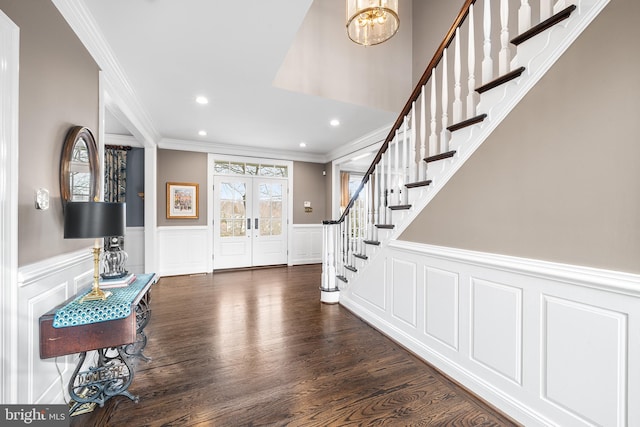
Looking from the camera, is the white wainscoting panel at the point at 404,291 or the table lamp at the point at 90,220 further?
the white wainscoting panel at the point at 404,291

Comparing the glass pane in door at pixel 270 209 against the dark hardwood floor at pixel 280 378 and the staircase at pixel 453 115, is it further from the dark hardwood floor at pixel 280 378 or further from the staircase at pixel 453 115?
the dark hardwood floor at pixel 280 378

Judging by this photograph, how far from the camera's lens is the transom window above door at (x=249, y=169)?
5.57 m

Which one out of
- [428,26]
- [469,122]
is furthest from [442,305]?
[428,26]

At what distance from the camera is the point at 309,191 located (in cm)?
637

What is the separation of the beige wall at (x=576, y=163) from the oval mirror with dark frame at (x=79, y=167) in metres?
2.82

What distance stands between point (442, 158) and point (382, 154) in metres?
0.92

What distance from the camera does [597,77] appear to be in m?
1.26

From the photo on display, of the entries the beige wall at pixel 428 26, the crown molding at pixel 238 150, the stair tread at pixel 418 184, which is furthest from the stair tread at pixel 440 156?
the crown molding at pixel 238 150

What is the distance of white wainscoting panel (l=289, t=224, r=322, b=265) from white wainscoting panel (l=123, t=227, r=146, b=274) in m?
2.95

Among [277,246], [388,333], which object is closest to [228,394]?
[388,333]

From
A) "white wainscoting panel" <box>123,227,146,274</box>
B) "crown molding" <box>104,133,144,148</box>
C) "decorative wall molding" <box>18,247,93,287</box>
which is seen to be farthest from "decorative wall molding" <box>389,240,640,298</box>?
"crown molding" <box>104,133,144,148</box>

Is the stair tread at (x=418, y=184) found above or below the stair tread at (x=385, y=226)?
above

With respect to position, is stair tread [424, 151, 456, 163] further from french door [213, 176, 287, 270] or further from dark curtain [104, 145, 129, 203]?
dark curtain [104, 145, 129, 203]

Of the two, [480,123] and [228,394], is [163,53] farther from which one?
[228,394]
